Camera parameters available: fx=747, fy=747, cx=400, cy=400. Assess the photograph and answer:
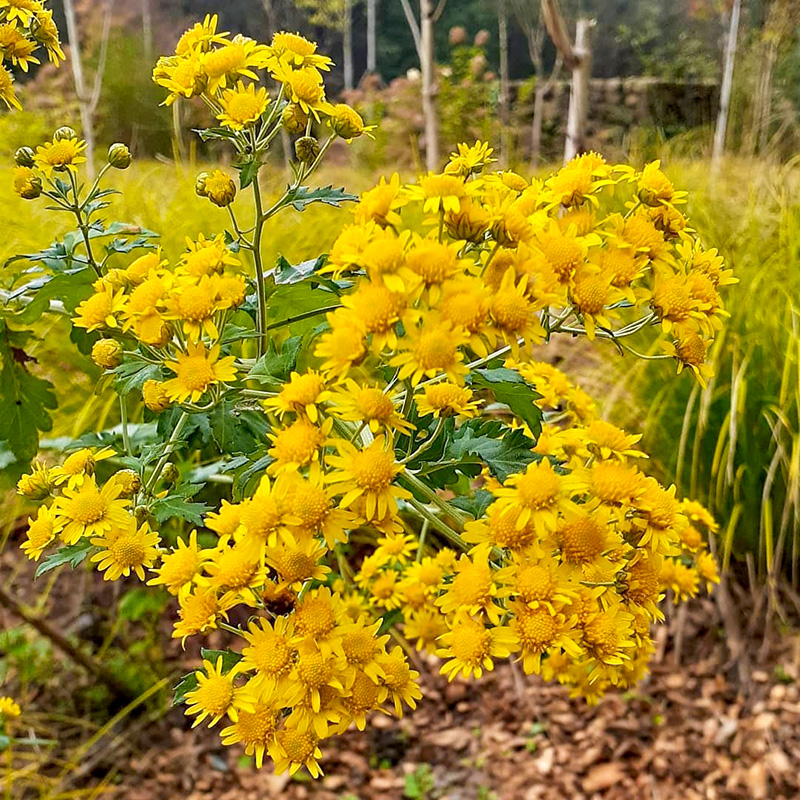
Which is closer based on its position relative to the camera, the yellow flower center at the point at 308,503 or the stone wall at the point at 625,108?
the yellow flower center at the point at 308,503

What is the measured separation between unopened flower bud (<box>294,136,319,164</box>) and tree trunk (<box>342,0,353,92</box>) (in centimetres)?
627

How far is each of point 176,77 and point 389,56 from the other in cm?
720

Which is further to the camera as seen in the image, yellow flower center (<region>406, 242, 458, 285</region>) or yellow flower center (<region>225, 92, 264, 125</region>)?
yellow flower center (<region>225, 92, 264, 125</region>)

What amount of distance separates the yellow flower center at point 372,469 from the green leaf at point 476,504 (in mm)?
168

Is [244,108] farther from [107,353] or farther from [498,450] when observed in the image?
[498,450]

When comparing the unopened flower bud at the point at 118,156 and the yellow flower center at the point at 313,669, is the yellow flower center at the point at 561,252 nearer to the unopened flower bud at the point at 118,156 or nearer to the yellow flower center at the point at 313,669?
the yellow flower center at the point at 313,669

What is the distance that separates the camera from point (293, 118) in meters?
0.62

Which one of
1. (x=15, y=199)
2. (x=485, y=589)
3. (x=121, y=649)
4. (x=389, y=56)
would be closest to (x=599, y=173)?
(x=485, y=589)

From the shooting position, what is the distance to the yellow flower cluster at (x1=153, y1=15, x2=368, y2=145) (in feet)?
1.97

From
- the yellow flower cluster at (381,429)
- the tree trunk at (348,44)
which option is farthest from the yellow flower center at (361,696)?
the tree trunk at (348,44)

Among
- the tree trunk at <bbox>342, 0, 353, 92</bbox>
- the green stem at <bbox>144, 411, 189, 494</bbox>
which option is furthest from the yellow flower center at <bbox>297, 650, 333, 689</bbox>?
the tree trunk at <bbox>342, 0, 353, 92</bbox>

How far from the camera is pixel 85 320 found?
0.59m

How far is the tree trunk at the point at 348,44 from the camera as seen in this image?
634cm

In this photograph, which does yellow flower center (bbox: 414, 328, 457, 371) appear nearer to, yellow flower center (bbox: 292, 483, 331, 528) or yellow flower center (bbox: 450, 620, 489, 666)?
yellow flower center (bbox: 292, 483, 331, 528)
